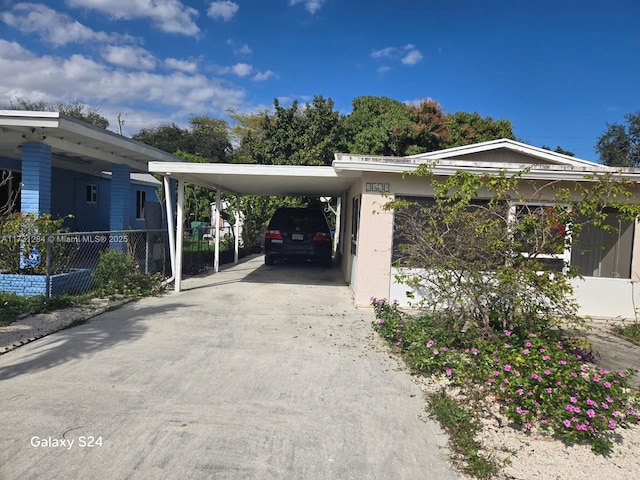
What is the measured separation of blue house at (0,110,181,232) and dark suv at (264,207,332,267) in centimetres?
308

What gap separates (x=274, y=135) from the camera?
68.7ft

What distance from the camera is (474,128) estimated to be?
79.9 feet

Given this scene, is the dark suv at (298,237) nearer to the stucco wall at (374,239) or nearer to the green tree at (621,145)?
the stucco wall at (374,239)

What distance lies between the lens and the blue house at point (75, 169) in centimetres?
896

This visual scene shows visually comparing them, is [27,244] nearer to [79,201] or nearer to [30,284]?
[30,284]

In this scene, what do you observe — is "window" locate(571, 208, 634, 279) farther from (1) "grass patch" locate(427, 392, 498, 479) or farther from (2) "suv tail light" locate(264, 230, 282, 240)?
(2) "suv tail light" locate(264, 230, 282, 240)

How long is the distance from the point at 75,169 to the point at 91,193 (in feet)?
6.71

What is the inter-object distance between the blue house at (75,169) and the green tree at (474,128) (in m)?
15.4

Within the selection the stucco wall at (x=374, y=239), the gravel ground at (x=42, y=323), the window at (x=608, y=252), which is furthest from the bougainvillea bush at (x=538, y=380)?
the gravel ground at (x=42, y=323)

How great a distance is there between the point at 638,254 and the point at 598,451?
19.5 ft

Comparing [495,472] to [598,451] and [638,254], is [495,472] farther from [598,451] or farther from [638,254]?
[638,254]

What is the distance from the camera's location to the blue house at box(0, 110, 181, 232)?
896 centimetres

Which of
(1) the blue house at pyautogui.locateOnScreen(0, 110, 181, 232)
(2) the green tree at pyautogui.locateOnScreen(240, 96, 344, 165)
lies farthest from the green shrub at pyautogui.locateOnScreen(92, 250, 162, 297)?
(2) the green tree at pyautogui.locateOnScreen(240, 96, 344, 165)

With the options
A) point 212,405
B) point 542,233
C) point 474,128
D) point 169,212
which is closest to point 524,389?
point 542,233
